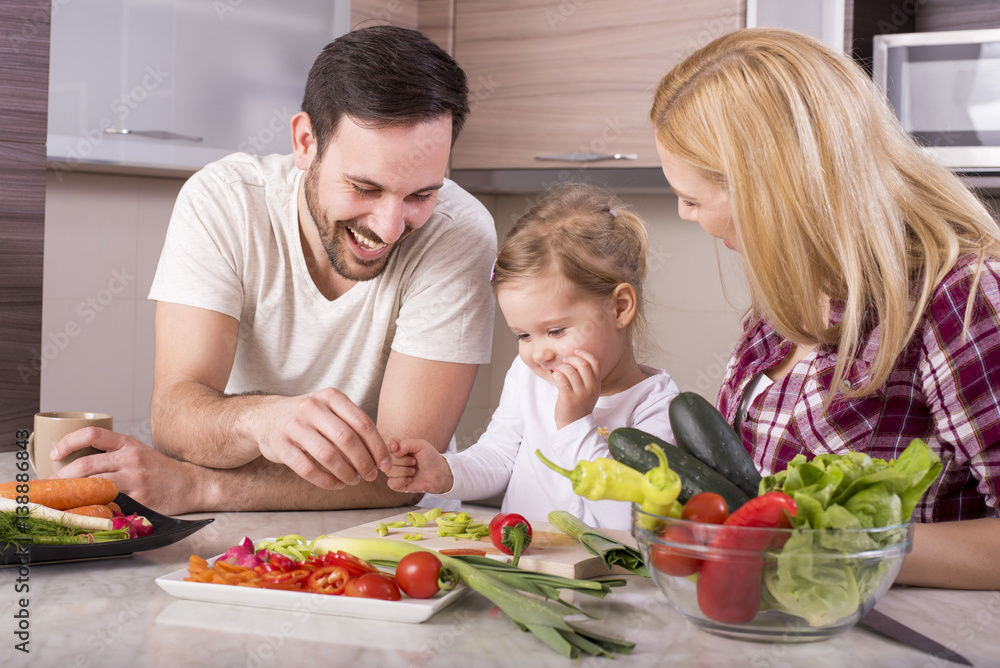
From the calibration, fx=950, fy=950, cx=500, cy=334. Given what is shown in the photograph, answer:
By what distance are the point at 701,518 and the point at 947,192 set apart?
589 mm

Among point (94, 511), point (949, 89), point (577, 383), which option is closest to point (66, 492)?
point (94, 511)

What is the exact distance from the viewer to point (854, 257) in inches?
41.1

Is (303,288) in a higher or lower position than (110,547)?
higher

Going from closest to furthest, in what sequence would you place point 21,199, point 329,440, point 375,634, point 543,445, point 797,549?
1. point 797,549
2. point 375,634
3. point 329,440
4. point 543,445
5. point 21,199

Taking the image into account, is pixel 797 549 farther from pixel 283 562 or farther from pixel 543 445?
pixel 543 445

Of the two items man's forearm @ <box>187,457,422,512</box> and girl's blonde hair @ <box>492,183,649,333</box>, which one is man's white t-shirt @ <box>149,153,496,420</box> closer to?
girl's blonde hair @ <box>492,183,649,333</box>

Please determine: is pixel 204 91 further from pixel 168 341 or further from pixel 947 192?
pixel 947 192

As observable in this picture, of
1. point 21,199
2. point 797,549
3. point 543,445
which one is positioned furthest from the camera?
point 21,199

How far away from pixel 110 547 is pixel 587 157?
80.2 inches

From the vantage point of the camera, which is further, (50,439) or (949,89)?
(949,89)

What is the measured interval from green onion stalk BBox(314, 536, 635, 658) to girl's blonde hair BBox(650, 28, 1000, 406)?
0.42m

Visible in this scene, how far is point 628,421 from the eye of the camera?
1.51 m

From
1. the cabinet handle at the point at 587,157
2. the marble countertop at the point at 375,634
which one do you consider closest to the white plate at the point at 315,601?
the marble countertop at the point at 375,634

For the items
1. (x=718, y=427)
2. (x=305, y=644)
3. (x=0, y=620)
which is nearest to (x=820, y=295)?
(x=718, y=427)
